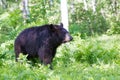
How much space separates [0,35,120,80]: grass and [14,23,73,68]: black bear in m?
0.35

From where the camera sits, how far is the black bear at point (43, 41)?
9.29 meters

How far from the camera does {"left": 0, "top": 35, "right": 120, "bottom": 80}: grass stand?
24.4 ft

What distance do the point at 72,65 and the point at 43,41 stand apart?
100 centimetres

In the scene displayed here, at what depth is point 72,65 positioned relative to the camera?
937 cm

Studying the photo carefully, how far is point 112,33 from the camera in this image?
2045 centimetres

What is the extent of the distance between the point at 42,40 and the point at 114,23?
12201mm

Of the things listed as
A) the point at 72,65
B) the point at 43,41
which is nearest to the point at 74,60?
the point at 72,65

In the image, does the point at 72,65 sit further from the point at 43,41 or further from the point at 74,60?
the point at 43,41

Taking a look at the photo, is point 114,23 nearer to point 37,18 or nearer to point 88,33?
point 88,33

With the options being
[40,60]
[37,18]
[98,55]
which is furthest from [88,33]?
[40,60]

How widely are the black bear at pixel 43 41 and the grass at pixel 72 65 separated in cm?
35

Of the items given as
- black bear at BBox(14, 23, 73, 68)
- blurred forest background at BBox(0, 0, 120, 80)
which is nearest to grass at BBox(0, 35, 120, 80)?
blurred forest background at BBox(0, 0, 120, 80)

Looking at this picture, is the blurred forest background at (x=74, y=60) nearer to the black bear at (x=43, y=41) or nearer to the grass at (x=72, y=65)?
the grass at (x=72, y=65)

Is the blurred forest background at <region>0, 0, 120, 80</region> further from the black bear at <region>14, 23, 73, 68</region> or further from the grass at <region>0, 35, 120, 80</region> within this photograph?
the black bear at <region>14, 23, 73, 68</region>
